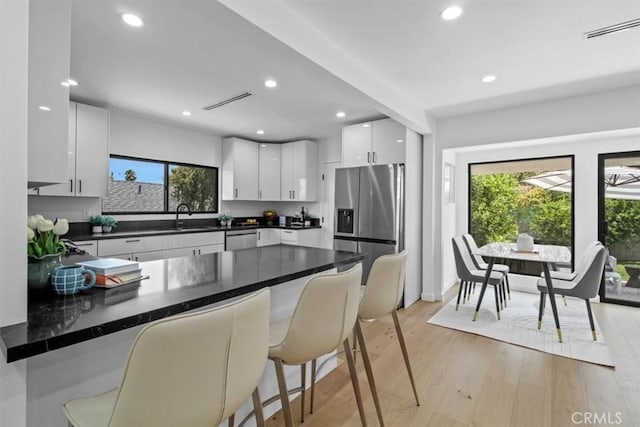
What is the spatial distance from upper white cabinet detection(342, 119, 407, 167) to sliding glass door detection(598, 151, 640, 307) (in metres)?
2.65

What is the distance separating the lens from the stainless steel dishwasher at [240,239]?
480cm

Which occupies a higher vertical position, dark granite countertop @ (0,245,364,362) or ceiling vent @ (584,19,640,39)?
ceiling vent @ (584,19,640,39)

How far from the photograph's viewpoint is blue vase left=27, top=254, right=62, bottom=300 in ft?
3.78

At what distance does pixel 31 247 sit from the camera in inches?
45.7

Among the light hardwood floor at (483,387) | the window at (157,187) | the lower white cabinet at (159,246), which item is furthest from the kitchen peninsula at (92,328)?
the window at (157,187)

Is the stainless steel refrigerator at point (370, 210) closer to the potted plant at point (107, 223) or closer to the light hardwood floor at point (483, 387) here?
the light hardwood floor at point (483, 387)

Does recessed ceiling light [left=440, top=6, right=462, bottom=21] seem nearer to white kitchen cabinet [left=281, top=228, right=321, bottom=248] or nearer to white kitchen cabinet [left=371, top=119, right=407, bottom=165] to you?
white kitchen cabinet [left=371, top=119, right=407, bottom=165]

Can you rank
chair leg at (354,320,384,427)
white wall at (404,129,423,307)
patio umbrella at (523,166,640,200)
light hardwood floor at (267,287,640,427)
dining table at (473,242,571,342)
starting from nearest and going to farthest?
chair leg at (354,320,384,427)
light hardwood floor at (267,287,640,427)
dining table at (473,242,571,342)
patio umbrella at (523,166,640,200)
white wall at (404,129,423,307)

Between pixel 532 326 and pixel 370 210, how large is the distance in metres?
2.17

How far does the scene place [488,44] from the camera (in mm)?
2432

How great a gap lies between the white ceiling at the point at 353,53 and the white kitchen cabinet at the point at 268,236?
7.08 ft

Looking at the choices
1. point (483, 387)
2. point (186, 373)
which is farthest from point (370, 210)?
point (186, 373)

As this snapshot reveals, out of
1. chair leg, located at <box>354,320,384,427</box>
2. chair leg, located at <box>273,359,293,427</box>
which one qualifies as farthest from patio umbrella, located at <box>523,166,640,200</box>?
chair leg, located at <box>273,359,293,427</box>

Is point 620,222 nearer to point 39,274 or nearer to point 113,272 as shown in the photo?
point 113,272
